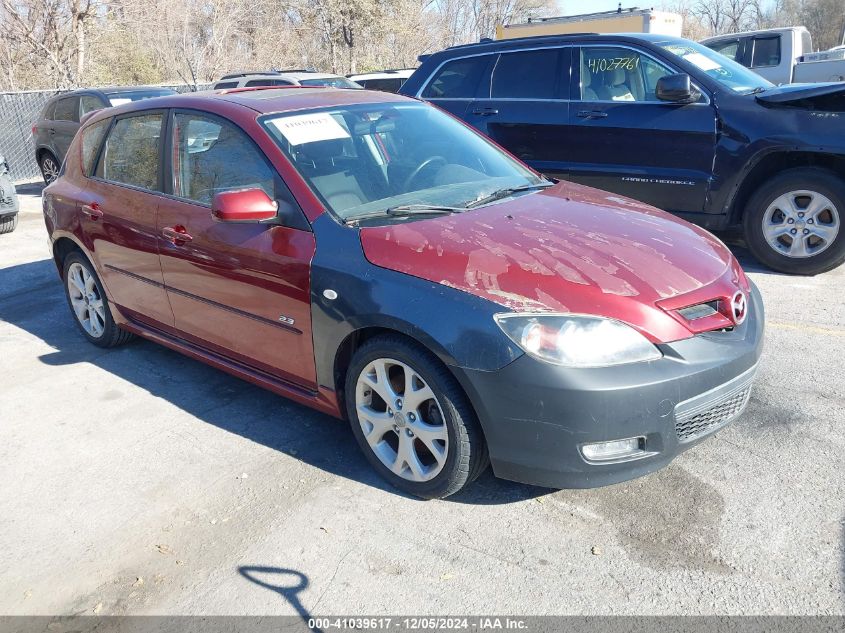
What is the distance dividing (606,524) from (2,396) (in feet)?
12.4

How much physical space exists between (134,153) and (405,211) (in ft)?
6.95

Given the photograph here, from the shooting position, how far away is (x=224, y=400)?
4.38 metres

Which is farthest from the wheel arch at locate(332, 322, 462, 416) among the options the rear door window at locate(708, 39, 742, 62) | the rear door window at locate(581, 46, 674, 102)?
the rear door window at locate(708, 39, 742, 62)

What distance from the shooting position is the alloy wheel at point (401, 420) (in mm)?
3086

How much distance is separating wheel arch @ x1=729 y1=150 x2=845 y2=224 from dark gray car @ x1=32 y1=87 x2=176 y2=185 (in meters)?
9.06

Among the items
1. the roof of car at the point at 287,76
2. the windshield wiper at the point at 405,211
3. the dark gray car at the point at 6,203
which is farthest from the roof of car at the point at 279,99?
the roof of car at the point at 287,76

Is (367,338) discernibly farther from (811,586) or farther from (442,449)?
(811,586)

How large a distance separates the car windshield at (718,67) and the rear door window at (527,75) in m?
1.01

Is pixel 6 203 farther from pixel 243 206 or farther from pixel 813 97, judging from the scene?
pixel 813 97

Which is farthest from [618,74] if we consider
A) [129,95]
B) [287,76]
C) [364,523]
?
[129,95]

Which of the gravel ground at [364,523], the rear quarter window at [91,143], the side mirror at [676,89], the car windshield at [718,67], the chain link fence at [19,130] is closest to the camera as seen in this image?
the gravel ground at [364,523]

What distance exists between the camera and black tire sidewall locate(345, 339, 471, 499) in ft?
9.70

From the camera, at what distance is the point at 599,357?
2744 mm

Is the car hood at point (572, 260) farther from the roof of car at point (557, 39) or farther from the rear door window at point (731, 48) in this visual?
the rear door window at point (731, 48)
